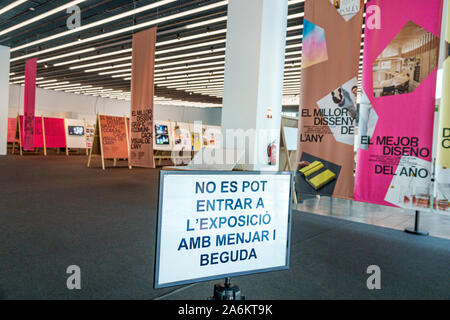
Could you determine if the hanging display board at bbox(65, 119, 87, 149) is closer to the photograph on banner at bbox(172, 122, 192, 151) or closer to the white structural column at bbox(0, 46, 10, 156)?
the white structural column at bbox(0, 46, 10, 156)

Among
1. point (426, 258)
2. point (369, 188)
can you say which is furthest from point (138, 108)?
point (426, 258)

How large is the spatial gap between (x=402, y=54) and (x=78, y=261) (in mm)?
3629

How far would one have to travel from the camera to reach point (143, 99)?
17.1 feet

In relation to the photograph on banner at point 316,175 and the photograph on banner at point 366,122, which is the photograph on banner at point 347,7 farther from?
the photograph on banner at point 316,175

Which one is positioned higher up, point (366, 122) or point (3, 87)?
point (3, 87)

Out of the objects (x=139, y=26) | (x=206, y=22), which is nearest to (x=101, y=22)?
(x=139, y=26)

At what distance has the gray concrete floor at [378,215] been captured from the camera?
3.65 metres

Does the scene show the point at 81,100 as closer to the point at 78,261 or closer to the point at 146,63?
the point at 146,63

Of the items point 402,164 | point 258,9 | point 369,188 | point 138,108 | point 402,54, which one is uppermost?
point 258,9

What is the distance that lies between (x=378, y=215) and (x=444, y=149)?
1395 mm

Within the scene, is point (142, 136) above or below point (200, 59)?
below

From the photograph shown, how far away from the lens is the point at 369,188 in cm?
360

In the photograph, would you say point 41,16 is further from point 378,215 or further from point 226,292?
point 226,292

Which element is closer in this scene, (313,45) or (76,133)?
(313,45)
